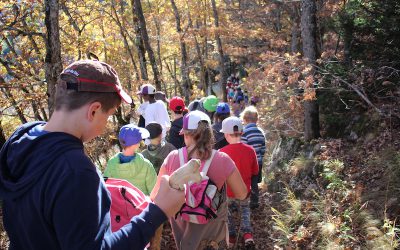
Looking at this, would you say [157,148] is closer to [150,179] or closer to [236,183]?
[150,179]

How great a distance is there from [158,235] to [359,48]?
671 cm

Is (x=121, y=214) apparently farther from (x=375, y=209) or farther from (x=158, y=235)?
(x=375, y=209)

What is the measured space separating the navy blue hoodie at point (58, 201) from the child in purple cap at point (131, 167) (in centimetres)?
234

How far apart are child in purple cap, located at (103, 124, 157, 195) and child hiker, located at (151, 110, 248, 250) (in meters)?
0.52

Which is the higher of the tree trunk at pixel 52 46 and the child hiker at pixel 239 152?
the tree trunk at pixel 52 46

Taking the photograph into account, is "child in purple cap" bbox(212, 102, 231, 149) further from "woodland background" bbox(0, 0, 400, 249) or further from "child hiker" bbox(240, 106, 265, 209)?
"woodland background" bbox(0, 0, 400, 249)

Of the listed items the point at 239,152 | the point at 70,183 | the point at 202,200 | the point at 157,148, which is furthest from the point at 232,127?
the point at 70,183

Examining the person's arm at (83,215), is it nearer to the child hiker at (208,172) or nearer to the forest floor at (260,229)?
the child hiker at (208,172)

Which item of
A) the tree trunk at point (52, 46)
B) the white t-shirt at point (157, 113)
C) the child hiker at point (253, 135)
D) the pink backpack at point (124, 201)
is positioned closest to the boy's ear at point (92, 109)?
the pink backpack at point (124, 201)

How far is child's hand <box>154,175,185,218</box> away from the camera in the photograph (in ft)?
5.29

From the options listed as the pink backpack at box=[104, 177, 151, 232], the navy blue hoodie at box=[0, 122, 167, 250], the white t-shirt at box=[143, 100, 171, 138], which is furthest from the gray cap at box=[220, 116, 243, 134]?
the navy blue hoodie at box=[0, 122, 167, 250]

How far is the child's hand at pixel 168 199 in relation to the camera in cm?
161

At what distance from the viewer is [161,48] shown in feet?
95.4

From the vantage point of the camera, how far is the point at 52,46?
5727 mm
